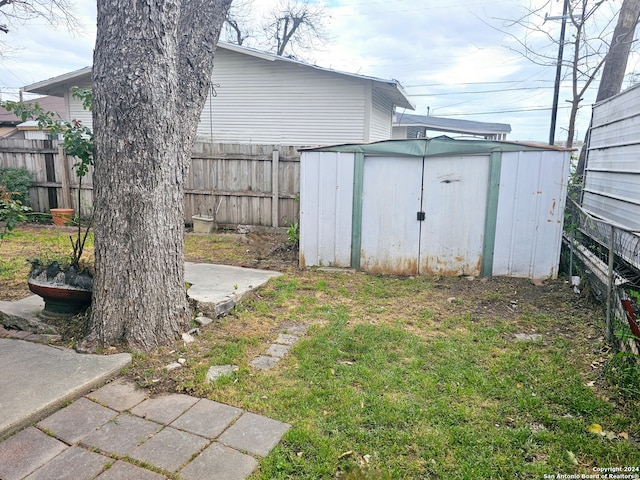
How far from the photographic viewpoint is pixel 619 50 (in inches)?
280

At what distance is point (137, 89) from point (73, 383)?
2.10 m

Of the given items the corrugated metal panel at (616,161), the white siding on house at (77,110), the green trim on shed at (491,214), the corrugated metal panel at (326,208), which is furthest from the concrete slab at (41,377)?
the white siding on house at (77,110)

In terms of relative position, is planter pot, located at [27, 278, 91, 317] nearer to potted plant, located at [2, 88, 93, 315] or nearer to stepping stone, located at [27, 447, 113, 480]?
potted plant, located at [2, 88, 93, 315]

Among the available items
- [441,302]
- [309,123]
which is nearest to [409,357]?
[441,302]

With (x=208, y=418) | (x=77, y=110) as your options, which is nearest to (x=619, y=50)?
(x=208, y=418)

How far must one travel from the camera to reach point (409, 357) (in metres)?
3.33

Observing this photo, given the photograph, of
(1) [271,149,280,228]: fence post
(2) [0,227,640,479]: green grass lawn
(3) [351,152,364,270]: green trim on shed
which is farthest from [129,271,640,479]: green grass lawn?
(1) [271,149,280,228]: fence post

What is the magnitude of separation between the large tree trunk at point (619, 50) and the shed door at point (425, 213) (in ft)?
9.26

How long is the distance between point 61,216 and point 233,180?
3774mm

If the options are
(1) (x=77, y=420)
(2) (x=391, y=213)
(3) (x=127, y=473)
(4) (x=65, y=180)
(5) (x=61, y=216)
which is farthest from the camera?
(4) (x=65, y=180)

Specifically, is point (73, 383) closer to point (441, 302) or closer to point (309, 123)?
point (441, 302)

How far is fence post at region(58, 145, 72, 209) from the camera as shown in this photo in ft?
29.7

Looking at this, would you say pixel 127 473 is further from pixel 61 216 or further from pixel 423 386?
pixel 61 216

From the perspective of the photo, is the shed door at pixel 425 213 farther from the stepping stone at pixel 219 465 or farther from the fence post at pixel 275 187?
the stepping stone at pixel 219 465
